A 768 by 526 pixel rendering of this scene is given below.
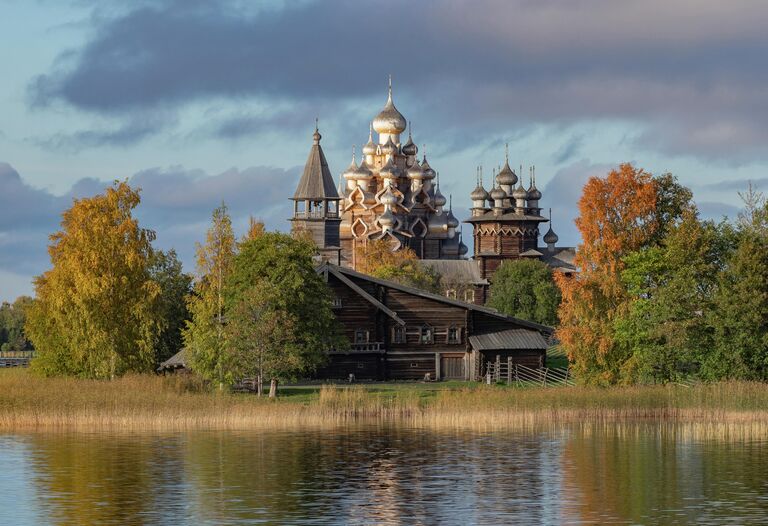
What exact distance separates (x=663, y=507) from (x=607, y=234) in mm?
34037

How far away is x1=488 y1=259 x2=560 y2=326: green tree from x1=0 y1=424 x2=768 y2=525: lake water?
66.7 m

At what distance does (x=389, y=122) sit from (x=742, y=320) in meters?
111

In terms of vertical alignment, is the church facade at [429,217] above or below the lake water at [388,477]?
above

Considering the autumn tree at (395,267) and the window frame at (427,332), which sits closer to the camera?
the window frame at (427,332)

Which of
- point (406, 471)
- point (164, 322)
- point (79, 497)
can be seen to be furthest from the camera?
point (164, 322)

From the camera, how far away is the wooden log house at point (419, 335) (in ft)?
263

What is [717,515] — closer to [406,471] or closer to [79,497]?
[406,471]

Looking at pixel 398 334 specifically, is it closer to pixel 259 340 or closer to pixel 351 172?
pixel 259 340

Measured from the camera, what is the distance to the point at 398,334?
8194 cm

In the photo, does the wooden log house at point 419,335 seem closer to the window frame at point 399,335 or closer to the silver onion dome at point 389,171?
the window frame at point 399,335

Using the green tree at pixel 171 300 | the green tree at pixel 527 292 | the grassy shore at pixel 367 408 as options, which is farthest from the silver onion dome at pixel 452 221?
the grassy shore at pixel 367 408

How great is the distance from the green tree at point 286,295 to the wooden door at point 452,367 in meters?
14.1

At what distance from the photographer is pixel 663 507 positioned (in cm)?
3359

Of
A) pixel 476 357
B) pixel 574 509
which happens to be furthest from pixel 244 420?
pixel 476 357
